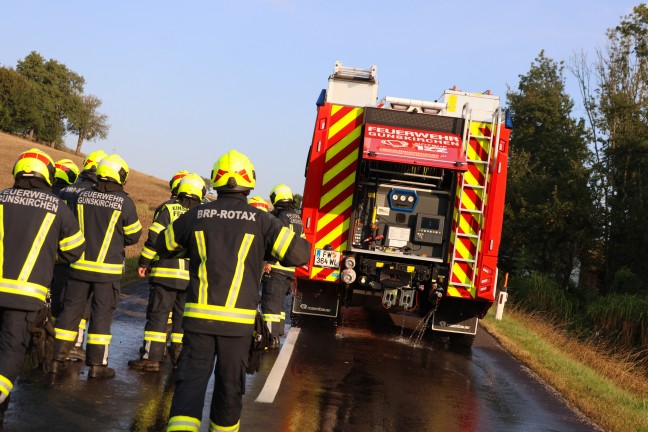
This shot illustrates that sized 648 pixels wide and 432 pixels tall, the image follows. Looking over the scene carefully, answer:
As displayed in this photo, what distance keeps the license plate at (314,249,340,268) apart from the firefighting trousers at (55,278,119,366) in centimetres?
404

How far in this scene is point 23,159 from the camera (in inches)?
256

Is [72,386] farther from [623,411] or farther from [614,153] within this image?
[614,153]

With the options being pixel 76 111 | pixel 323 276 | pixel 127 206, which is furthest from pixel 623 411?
pixel 76 111

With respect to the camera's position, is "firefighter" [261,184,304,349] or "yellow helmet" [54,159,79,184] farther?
"firefighter" [261,184,304,349]

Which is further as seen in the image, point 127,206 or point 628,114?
point 628,114

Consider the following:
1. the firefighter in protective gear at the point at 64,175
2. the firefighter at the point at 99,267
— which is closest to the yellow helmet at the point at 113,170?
the firefighter at the point at 99,267

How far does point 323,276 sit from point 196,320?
633cm

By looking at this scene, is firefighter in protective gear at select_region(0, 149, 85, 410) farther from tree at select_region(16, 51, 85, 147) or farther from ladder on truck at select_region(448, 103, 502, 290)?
tree at select_region(16, 51, 85, 147)

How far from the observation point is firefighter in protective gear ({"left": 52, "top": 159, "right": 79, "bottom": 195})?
391 inches

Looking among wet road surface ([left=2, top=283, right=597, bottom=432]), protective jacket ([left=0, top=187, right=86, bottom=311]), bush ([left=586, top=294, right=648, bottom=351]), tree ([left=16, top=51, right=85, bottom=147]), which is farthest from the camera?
tree ([left=16, top=51, right=85, bottom=147])

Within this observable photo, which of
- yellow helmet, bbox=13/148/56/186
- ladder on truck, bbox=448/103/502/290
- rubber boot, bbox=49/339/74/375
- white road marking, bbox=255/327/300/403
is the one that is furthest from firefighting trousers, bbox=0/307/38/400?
ladder on truck, bbox=448/103/502/290

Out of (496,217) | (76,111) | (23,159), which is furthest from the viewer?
(76,111)

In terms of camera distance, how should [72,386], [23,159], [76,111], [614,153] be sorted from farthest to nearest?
[76,111]
[614,153]
[72,386]
[23,159]

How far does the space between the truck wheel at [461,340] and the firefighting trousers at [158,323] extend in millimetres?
5204
